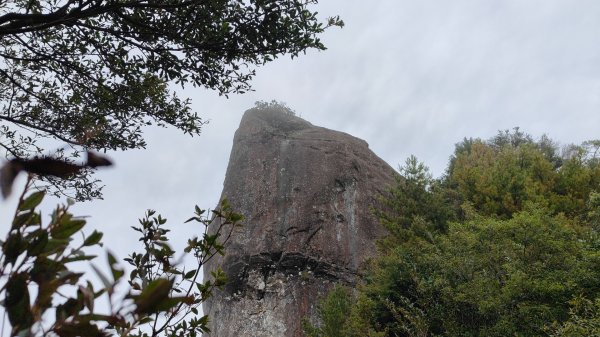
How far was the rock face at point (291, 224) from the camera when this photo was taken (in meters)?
22.6

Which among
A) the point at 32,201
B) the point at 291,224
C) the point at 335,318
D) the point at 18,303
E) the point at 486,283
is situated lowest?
the point at 18,303

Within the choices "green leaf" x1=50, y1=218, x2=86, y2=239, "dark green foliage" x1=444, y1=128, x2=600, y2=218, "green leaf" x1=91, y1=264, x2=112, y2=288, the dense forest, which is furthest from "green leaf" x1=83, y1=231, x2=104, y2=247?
"dark green foliage" x1=444, y1=128, x2=600, y2=218

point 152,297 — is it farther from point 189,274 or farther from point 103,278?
point 189,274

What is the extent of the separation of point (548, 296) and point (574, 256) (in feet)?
3.40

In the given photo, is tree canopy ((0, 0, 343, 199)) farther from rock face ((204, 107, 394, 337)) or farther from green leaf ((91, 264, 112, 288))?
rock face ((204, 107, 394, 337))

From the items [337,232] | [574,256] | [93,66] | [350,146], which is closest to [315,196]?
[337,232]

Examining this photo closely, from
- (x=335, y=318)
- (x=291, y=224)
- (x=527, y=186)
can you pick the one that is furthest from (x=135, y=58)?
(x=291, y=224)

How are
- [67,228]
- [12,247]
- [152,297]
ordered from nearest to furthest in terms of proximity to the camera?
[152,297]
[12,247]
[67,228]

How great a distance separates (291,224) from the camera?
2484 centimetres

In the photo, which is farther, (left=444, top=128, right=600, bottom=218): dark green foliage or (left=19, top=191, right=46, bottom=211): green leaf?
(left=444, top=128, right=600, bottom=218): dark green foliage

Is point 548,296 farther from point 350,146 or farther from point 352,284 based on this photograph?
point 350,146

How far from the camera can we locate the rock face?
22.6 m

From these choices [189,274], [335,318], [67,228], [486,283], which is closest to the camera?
[67,228]

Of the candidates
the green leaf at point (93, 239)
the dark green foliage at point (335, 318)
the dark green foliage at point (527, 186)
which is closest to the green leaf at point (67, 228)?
the green leaf at point (93, 239)
